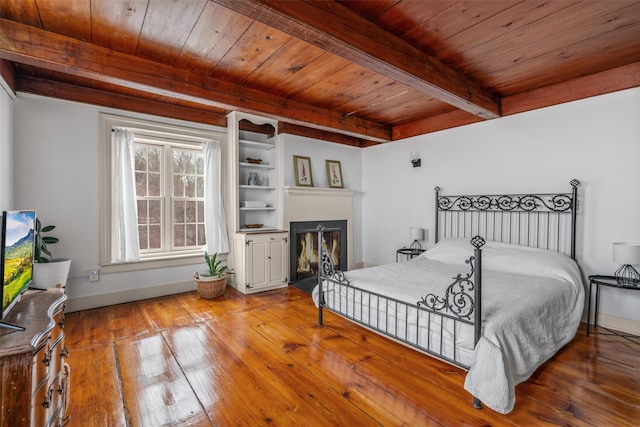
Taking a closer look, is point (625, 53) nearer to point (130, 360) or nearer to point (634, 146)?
point (634, 146)

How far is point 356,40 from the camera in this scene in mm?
2082

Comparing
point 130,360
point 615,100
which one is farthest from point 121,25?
point 615,100

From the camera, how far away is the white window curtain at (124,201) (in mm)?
3604

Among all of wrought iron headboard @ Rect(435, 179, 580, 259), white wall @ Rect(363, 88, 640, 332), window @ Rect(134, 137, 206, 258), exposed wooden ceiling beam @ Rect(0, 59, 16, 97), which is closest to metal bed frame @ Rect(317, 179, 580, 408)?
wrought iron headboard @ Rect(435, 179, 580, 259)

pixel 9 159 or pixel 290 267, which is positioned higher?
pixel 9 159

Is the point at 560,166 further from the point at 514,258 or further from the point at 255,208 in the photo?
the point at 255,208

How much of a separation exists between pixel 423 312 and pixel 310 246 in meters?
2.93

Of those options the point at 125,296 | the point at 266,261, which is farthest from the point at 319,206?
the point at 125,296

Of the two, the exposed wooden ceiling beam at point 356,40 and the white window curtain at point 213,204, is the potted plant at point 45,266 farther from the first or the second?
the exposed wooden ceiling beam at point 356,40

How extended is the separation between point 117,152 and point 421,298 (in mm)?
3718

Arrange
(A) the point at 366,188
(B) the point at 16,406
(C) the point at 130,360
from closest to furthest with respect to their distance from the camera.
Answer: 1. (B) the point at 16,406
2. (C) the point at 130,360
3. (A) the point at 366,188

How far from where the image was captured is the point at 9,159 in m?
2.89

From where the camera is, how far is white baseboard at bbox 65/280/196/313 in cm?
340

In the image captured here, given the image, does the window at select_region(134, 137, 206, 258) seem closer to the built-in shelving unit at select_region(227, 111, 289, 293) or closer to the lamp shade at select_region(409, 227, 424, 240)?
the built-in shelving unit at select_region(227, 111, 289, 293)
